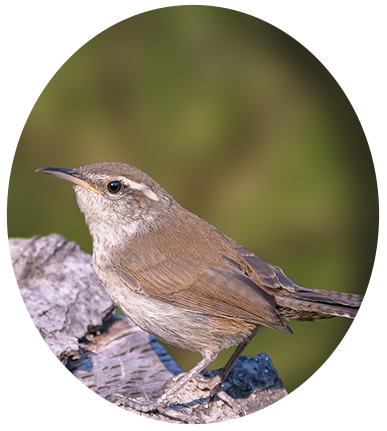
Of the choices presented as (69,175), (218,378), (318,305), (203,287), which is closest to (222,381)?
(218,378)

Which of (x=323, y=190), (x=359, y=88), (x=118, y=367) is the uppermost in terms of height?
(x=359, y=88)

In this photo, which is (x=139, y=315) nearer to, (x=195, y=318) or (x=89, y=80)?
(x=195, y=318)

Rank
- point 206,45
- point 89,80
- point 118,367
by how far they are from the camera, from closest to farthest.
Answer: point 206,45, point 89,80, point 118,367

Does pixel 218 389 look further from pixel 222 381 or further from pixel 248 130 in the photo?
pixel 248 130

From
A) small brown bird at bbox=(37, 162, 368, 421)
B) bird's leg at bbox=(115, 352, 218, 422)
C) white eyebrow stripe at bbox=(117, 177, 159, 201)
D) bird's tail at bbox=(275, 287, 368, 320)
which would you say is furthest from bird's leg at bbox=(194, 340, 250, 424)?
white eyebrow stripe at bbox=(117, 177, 159, 201)

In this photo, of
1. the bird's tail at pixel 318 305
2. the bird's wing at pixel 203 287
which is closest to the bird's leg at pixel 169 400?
the bird's wing at pixel 203 287

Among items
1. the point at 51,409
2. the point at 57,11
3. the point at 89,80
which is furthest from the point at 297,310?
the point at 57,11
